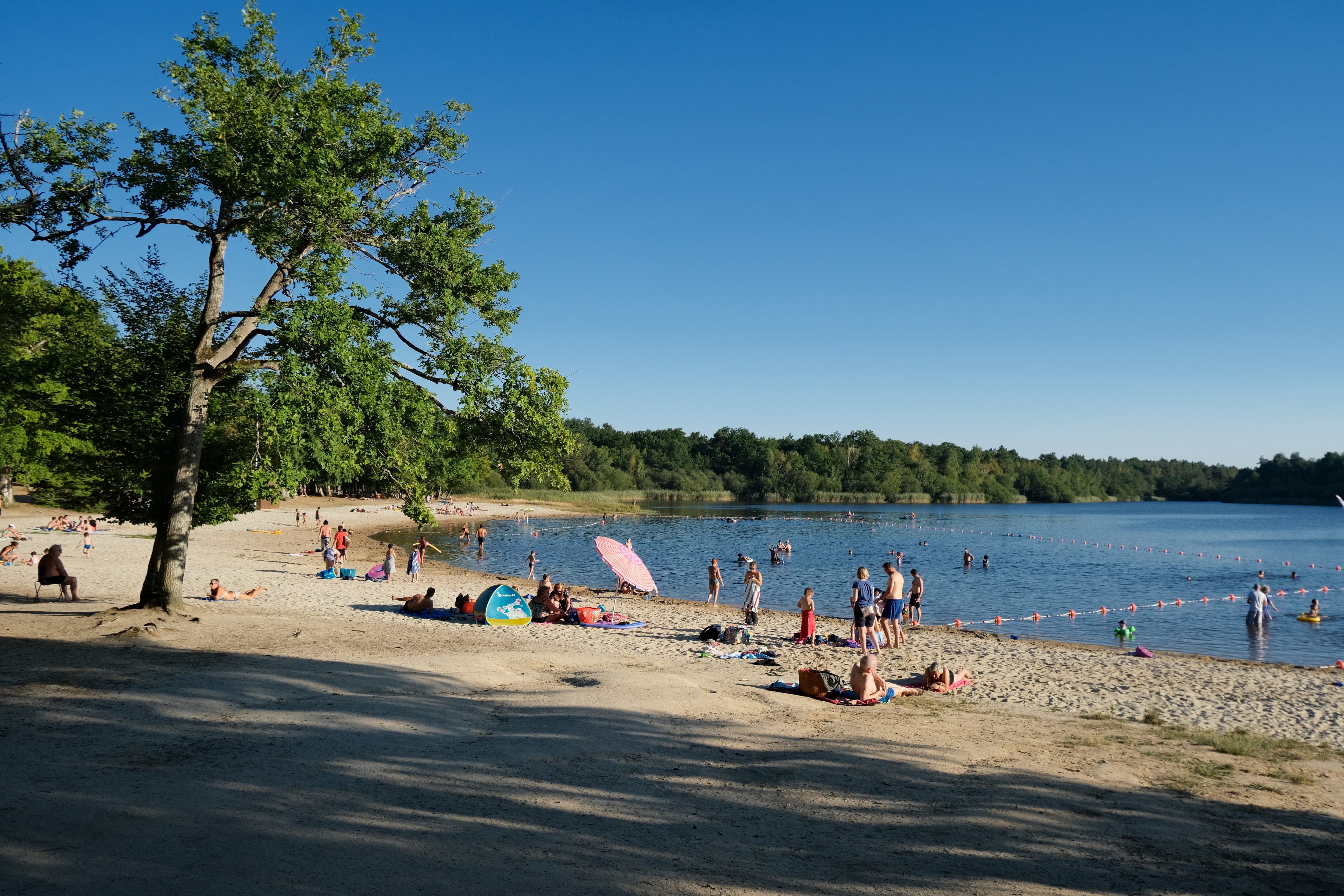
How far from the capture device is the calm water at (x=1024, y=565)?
24.8 metres

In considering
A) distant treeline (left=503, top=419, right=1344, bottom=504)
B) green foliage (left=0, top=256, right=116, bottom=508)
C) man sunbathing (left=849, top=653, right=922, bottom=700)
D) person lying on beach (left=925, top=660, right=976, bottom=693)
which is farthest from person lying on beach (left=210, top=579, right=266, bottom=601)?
distant treeline (left=503, top=419, right=1344, bottom=504)

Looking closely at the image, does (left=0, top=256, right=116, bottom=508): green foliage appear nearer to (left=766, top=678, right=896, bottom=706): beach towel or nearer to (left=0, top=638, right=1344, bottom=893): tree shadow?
(left=0, top=638, right=1344, bottom=893): tree shadow

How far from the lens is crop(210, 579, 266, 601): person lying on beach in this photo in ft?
62.7

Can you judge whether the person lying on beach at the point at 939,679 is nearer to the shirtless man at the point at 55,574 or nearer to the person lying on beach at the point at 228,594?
the person lying on beach at the point at 228,594

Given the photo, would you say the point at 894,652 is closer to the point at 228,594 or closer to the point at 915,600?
the point at 915,600

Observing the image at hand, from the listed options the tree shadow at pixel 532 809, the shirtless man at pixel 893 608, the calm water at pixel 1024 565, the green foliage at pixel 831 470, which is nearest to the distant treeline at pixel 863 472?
the green foliage at pixel 831 470

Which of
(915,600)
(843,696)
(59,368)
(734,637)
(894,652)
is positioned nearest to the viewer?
(843,696)

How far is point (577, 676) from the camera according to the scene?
12.4m

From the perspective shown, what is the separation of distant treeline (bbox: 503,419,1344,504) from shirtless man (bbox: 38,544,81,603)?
4350 inches

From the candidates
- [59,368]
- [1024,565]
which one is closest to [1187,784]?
[59,368]

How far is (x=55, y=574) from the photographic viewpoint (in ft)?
54.9

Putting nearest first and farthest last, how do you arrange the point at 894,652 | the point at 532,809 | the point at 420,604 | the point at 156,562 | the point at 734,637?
the point at 532,809 → the point at 156,562 → the point at 734,637 → the point at 894,652 → the point at 420,604

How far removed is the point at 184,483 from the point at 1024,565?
42.8m

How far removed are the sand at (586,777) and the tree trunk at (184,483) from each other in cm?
90
